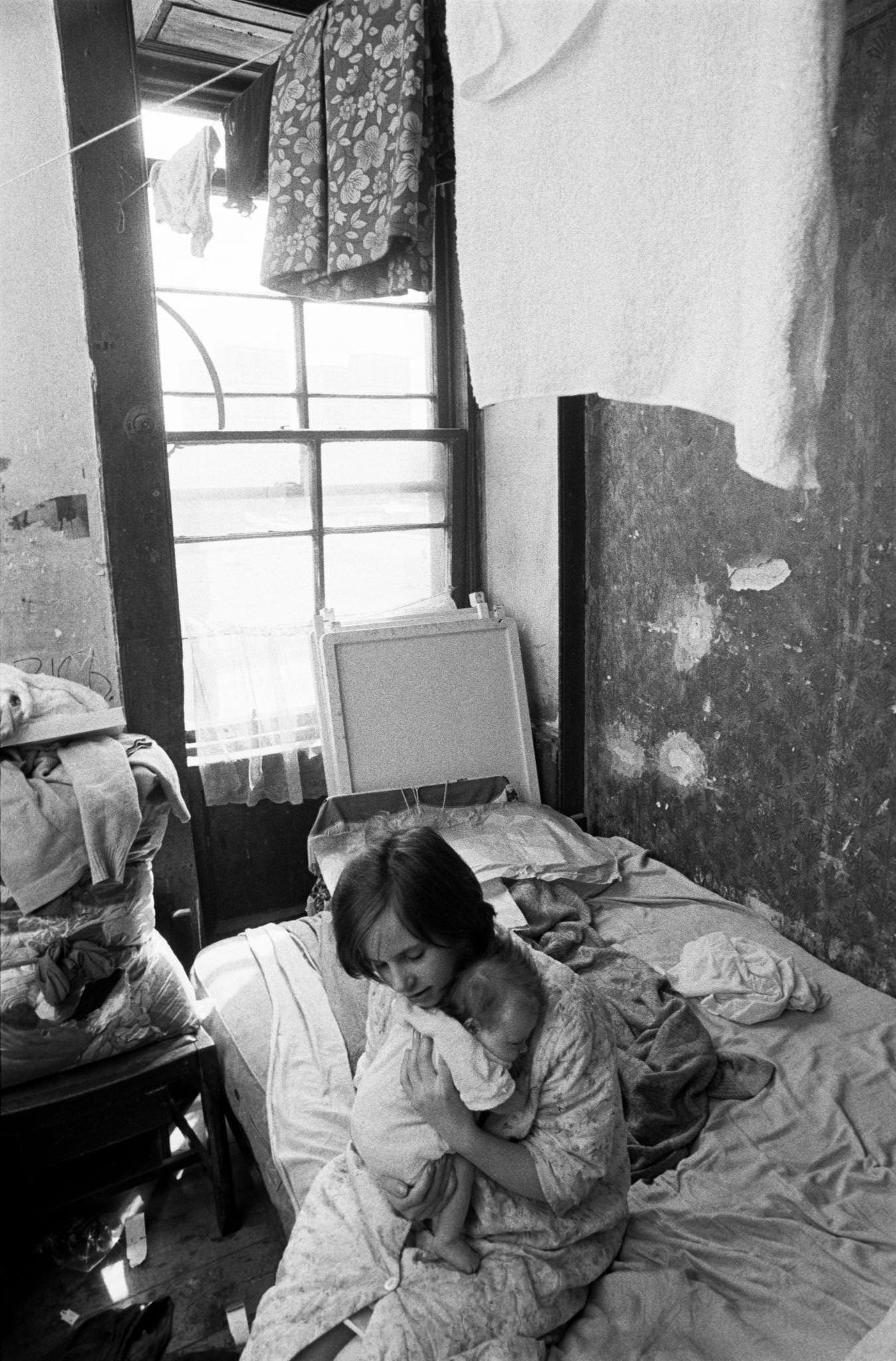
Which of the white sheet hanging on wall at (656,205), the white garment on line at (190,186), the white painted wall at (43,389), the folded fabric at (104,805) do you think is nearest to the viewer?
the white sheet hanging on wall at (656,205)

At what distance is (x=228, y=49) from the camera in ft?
10.1

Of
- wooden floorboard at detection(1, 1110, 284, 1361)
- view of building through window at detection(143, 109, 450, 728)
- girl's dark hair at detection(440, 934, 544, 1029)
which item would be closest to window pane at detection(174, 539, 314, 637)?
view of building through window at detection(143, 109, 450, 728)

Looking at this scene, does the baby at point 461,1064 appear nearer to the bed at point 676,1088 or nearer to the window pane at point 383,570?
the bed at point 676,1088

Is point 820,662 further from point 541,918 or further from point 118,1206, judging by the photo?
point 118,1206

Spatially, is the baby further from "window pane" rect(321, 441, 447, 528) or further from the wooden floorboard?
"window pane" rect(321, 441, 447, 528)

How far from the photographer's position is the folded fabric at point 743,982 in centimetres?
Answer: 255

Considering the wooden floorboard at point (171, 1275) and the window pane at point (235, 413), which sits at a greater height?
the window pane at point (235, 413)

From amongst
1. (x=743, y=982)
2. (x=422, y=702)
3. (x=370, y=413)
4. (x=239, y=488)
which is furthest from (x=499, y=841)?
(x=370, y=413)

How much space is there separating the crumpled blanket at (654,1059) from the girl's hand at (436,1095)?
2.48 feet

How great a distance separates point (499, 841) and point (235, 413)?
1817mm

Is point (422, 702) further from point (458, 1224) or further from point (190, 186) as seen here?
point (458, 1224)

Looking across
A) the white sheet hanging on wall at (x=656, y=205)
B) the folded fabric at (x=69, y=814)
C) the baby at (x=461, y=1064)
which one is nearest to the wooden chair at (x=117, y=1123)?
the folded fabric at (x=69, y=814)

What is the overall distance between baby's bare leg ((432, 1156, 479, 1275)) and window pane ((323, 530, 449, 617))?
242 centimetres

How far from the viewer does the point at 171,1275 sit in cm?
217
